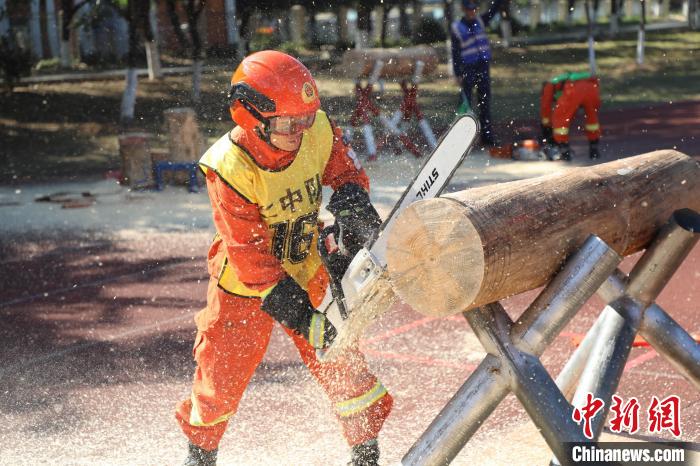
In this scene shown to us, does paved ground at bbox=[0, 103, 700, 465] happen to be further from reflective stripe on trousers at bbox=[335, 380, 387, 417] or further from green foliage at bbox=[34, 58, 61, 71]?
green foliage at bbox=[34, 58, 61, 71]

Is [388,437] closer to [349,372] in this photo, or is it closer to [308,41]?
[349,372]

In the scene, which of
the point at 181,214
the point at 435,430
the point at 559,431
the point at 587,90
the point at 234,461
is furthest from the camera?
the point at 587,90

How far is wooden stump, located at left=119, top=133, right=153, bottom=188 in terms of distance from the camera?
11.3 m

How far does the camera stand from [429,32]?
30.7m

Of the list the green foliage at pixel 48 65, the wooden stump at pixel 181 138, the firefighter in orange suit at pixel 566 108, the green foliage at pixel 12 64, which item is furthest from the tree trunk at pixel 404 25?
the wooden stump at pixel 181 138

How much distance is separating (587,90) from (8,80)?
43.2ft

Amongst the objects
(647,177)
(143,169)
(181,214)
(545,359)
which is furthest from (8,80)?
(647,177)

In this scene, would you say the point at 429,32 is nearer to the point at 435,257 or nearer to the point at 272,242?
the point at 272,242

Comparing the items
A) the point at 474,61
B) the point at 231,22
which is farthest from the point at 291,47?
the point at 474,61

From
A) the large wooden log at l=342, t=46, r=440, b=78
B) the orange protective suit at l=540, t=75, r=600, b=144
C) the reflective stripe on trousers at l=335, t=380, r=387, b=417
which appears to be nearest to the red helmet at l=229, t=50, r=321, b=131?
the reflective stripe on trousers at l=335, t=380, r=387, b=417

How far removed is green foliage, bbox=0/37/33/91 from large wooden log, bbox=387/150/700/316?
18.9 m

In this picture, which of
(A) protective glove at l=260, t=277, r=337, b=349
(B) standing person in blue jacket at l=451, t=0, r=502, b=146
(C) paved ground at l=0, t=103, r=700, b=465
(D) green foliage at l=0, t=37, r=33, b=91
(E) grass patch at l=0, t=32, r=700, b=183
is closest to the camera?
(A) protective glove at l=260, t=277, r=337, b=349

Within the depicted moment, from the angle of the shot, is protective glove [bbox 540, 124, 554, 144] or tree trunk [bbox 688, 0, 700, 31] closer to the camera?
protective glove [bbox 540, 124, 554, 144]

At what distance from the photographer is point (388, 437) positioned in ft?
14.5
